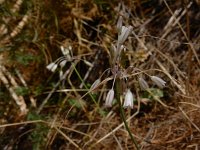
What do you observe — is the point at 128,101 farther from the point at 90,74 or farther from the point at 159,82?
the point at 90,74

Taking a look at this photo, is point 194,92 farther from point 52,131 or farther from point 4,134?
point 4,134

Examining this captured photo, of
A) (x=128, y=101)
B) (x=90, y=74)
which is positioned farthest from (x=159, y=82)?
(x=90, y=74)

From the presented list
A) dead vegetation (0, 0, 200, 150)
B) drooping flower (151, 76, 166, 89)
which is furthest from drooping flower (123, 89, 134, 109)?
dead vegetation (0, 0, 200, 150)

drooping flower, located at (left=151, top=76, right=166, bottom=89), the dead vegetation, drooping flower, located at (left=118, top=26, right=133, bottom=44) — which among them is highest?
drooping flower, located at (left=118, top=26, right=133, bottom=44)

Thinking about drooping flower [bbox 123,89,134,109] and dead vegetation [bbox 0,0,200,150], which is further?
dead vegetation [bbox 0,0,200,150]

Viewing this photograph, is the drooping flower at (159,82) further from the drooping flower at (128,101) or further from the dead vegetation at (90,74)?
the dead vegetation at (90,74)

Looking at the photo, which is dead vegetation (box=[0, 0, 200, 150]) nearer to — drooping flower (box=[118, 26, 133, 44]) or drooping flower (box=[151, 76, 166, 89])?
drooping flower (box=[151, 76, 166, 89])

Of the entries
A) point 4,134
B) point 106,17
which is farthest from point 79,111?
point 106,17

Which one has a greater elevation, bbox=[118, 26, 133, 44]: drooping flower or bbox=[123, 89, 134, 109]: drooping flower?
bbox=[118, 26, 133, 44]: drooping flower
